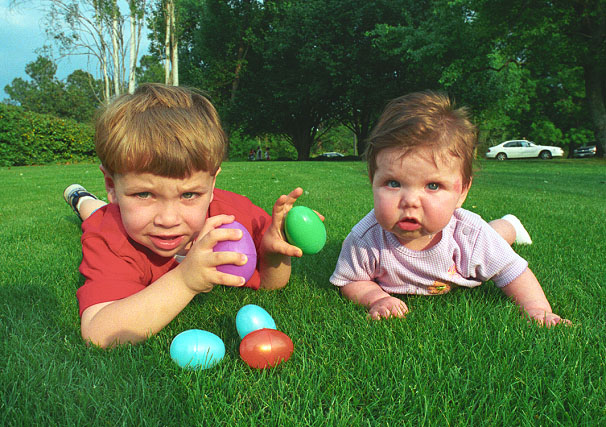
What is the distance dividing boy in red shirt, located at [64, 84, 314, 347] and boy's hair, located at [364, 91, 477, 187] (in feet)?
1.76

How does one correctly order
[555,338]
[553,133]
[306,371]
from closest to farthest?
[306,371]
[555,338]
[553,133]

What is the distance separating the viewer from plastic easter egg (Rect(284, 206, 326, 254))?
2422mm

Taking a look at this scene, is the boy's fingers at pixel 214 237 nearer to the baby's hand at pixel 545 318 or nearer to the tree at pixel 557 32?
the baby's hand at pixel 545 318

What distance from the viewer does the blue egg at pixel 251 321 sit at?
1973 mm

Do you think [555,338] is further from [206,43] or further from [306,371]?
[206,43]

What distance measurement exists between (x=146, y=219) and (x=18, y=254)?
2.43 metres

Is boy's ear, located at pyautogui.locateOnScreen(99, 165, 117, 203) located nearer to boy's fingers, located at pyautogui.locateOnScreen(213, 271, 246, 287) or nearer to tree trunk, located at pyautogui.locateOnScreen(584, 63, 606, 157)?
boy's fingers, located at pyautogui.locateOnScreen(213, 271, 246, 287)

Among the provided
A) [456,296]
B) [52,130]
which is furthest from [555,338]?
[52,130]

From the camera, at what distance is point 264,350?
68.4 inches

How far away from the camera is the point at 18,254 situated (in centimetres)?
373

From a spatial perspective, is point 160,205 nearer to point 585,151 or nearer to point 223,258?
point 223,258

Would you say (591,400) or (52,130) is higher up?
(52,130)

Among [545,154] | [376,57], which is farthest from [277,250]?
[545,154]

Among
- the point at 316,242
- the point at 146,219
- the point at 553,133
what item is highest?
the point at 553,133
